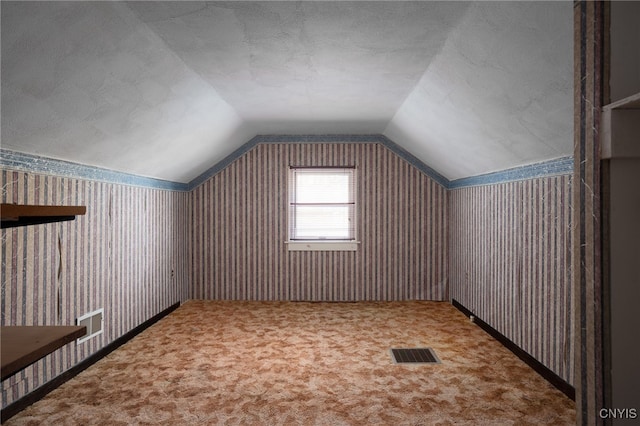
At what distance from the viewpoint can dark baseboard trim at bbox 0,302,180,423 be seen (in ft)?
9.74

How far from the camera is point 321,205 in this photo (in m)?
6.71

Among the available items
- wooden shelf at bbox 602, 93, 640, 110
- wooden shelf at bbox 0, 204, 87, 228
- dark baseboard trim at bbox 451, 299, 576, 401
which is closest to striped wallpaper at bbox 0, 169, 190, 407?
wooden shelf at bbox 0, 204, 87, 228

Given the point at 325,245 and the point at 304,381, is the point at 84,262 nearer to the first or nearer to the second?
the point at 304,381

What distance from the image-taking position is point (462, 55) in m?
3.07

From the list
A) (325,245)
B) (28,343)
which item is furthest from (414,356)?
(28,343)

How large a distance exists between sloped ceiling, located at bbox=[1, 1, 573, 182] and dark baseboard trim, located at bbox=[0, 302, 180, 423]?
180cm

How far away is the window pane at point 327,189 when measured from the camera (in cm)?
672

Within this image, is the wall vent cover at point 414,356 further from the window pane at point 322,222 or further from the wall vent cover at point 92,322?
the wall vent cover at point 92,322

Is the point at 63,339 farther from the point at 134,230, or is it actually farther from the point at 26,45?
the point at 134,230

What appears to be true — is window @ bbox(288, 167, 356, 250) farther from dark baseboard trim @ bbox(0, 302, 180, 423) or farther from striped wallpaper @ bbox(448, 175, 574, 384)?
dark baseboard trim @ bbox(0, 302, 180, 423)

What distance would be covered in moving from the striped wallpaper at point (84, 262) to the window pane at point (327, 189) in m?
1.98

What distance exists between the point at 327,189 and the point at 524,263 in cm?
333

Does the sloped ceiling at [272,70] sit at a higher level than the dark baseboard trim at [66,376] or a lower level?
higher

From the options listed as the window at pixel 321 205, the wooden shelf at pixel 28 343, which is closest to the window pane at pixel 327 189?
the window at pixel 321 205
